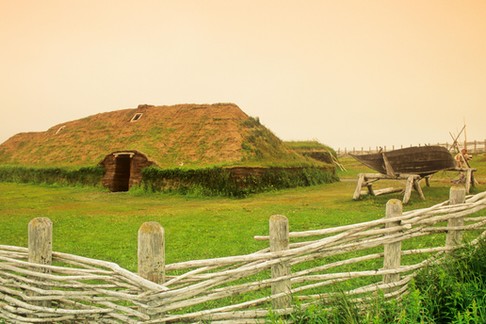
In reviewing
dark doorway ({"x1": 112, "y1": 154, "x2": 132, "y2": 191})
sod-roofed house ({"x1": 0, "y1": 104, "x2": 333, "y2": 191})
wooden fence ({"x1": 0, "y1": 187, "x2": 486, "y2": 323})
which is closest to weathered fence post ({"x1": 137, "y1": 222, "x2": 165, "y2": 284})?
wooden fence ({"x1": 0, "y1": 187, "x2": 486, "y2": 323})

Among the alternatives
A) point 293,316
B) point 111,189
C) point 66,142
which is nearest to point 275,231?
point 293,316

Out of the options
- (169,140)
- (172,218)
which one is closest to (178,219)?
(172,218)

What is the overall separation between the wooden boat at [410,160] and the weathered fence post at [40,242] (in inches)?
481

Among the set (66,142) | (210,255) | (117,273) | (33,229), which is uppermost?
(66,142)

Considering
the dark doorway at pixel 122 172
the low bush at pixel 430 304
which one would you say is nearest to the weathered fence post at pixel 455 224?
the low bush at pixel 430 304

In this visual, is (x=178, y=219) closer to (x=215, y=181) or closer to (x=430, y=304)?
(x=215, y=181)

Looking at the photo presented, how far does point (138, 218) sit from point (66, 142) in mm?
19324

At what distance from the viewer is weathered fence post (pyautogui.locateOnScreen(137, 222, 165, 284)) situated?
3.82 m

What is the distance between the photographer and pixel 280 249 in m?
4.13

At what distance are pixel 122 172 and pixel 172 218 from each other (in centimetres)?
1183

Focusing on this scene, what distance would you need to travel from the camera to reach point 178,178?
824 inches

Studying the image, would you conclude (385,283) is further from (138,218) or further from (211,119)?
(211,119)

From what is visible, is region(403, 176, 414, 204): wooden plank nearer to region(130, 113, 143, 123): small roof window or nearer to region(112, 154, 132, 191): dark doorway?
region(112, 154, 132, 191): dark doorway

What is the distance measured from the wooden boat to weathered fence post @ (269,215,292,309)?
11682 mm
